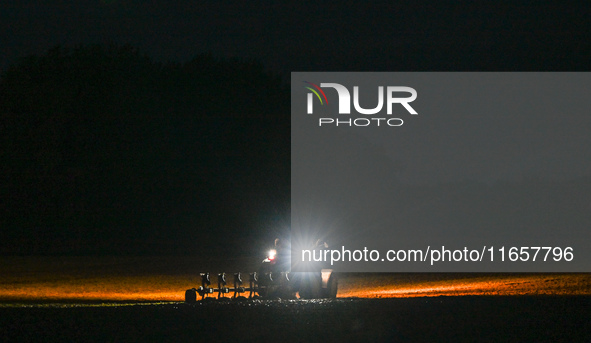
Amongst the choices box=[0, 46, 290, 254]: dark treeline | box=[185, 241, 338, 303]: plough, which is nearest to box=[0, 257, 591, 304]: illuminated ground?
box=[185, 241, 338, 303]: plough

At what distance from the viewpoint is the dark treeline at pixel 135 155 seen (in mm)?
48312

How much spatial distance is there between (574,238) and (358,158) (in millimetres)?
16489

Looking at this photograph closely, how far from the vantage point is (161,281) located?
30.9 m

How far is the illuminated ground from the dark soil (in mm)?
6974

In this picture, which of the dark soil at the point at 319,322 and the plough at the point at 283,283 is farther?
the plough at the point at 283,283

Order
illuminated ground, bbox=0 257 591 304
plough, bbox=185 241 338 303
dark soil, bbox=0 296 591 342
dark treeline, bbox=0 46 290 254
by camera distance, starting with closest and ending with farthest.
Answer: dark soil, bbox=0 296 591 342
plough, bbox=185 241 338 303
illuminated ground, bbox=0 257 591 304
dark treeline, bbox=0 46 290 254

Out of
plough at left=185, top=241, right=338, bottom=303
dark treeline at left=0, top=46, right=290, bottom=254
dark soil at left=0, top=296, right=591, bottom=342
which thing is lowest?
dark soil at left=0, top=296, right=591, bottom=342

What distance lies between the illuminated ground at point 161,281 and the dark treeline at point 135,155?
6.97m

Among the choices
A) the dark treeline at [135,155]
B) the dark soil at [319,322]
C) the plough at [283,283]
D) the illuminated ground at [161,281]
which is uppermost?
the dark treeline at [135,155]

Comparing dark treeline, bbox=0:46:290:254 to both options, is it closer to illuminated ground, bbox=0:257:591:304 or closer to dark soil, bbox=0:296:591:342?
illuminated ground, bbox=0:257:591:304

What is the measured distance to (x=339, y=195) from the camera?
46344mm

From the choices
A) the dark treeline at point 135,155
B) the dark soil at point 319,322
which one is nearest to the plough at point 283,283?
the dark soil at point 319,322

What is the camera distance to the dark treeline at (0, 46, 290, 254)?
4831 cm

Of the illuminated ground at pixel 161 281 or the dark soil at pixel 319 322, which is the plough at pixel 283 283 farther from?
the illuminated ground at pixel 161 281
